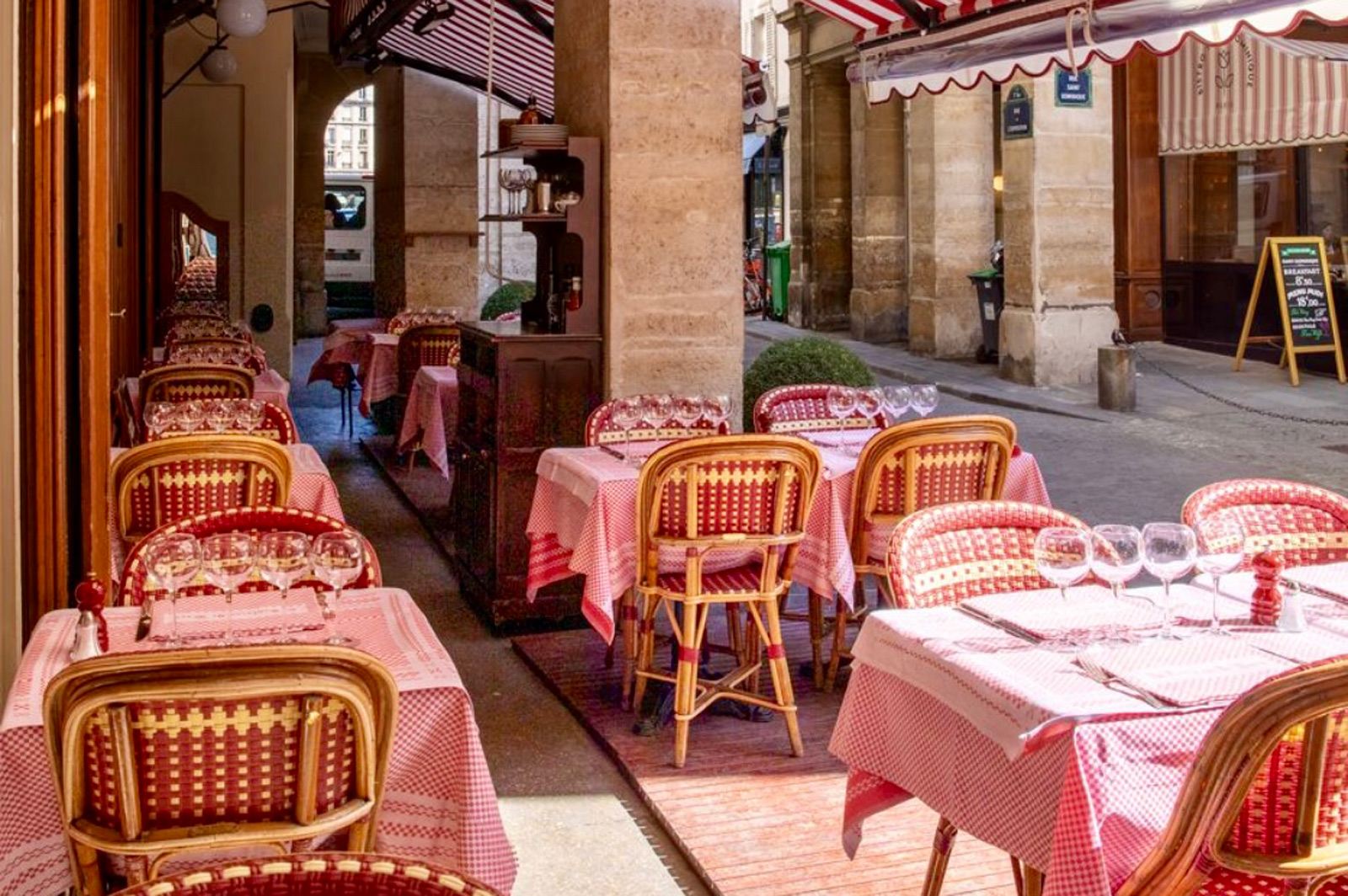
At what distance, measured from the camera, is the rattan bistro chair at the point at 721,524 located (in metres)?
4.63

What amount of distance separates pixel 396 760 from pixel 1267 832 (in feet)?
4.50

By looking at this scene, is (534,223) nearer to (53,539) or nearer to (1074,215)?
(53,539)

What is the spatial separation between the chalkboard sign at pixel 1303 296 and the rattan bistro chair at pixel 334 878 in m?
12.6

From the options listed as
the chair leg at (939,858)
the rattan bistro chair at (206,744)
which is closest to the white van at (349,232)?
the chair leg at (939,858)

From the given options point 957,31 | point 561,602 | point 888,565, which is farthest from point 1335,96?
point 888,565

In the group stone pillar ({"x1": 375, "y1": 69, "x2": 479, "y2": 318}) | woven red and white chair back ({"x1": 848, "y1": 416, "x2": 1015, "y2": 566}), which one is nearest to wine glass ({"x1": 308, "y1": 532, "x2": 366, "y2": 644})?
woven red and white chair back ({"x1": 848, "y1": 416, "x2": 1015, "y2": 566})

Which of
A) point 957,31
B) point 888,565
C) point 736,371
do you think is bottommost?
point 888,565

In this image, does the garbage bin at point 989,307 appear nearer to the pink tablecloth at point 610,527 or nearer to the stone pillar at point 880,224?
the stone pillar at point 880,224

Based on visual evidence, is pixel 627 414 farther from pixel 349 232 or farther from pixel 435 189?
pixel 349 232

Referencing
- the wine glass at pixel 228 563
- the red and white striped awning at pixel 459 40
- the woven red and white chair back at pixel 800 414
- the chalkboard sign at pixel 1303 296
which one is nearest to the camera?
the wine glass at pixel 228 563

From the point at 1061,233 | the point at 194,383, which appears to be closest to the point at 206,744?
the point at 194,383

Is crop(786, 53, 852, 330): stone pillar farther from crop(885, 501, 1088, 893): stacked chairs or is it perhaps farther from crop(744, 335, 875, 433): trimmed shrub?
crop(885, 501, 1088, 893): stacked chairs

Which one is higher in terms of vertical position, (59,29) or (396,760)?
(59,29)

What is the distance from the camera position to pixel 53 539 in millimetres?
3664
